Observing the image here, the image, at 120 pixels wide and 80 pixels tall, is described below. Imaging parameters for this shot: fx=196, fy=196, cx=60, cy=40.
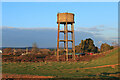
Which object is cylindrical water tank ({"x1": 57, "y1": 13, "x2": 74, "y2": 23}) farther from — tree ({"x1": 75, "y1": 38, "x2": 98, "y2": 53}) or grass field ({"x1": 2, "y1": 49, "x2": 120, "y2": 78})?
tree ({"x1": 75, "y1": 38, "x2": 98, "y2": 53})

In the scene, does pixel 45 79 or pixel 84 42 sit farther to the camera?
pixel 84 42

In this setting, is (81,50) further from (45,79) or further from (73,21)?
(45,79)

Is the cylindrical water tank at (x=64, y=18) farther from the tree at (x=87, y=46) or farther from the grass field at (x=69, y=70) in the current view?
the tree at (x=87, y=46)

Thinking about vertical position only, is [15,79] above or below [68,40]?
below

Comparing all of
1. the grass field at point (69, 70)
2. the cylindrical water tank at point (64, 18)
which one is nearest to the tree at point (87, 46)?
the cylindrical water tank at point (64, 18)

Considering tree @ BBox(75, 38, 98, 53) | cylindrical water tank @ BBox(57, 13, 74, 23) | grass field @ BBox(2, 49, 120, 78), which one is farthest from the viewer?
tree @ BBox(75, 38, 98, 53)

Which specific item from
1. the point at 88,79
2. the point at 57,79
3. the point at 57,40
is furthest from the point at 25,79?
the point at 57,40

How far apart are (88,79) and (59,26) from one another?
2371 cm

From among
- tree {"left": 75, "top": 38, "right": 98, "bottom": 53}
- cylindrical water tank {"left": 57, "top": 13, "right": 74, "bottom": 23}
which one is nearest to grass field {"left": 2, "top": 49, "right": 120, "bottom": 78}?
cylindrical water tank {"left": 57, "top": 13, "right": 74, "bottom": 23}

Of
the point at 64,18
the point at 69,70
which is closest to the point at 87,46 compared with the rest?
the point at 64,18

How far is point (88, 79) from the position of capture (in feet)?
48.0

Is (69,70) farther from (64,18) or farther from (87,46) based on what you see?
(87,46)

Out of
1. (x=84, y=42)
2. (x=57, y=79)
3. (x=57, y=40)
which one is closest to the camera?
(x=57, y=79)

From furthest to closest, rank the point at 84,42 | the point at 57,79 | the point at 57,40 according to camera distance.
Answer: the point at 84,42
the point at 57,40
the point at 57,79
